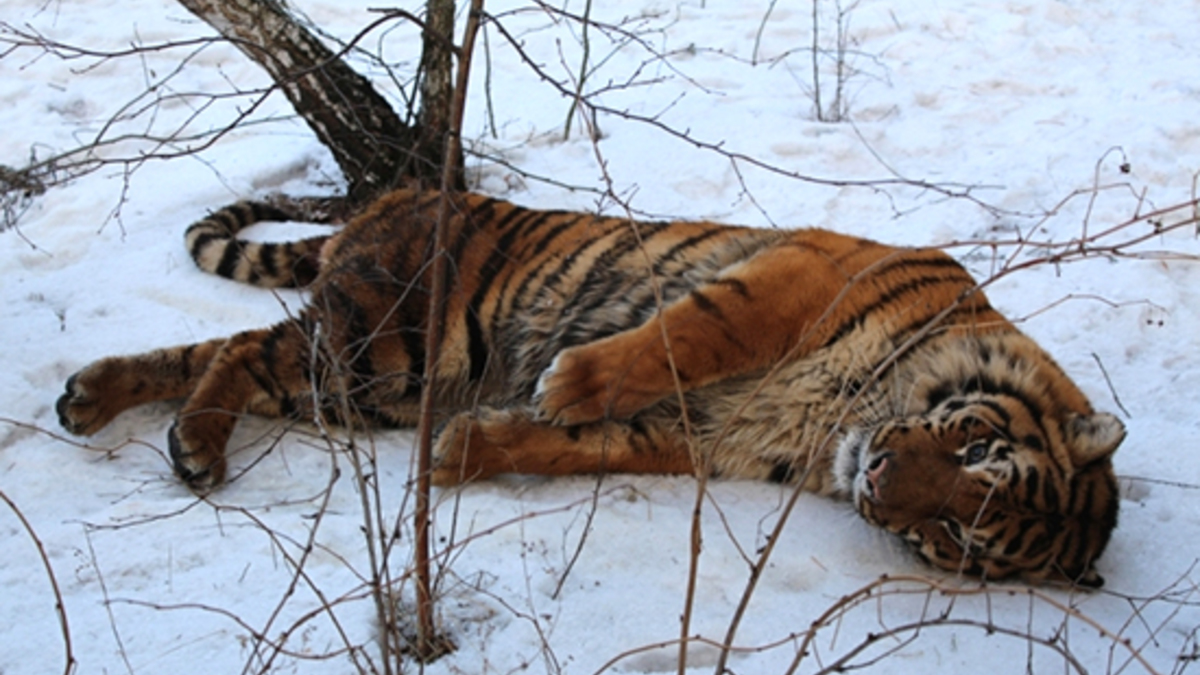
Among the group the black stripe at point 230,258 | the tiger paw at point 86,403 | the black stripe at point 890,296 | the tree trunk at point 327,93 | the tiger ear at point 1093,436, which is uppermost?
the tree trunk at point 327,93

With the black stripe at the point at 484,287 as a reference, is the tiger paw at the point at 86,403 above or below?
below

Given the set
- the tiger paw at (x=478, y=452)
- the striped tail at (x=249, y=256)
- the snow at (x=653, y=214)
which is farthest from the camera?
the striped tail at (x=249, y=256)

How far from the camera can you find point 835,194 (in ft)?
14.8

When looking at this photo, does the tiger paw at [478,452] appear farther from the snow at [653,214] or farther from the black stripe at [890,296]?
the black stripe at [890,296]

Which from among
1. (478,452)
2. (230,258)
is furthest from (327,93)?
(478,452)

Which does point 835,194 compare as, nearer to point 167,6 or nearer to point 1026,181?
point 1026,181

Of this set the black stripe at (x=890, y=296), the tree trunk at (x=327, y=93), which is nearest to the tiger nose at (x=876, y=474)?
the black stripe at (x=890, y=296)

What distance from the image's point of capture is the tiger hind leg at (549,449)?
2947 millimetres

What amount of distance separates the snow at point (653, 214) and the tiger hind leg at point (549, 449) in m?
0.06

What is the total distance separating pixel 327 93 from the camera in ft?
14.0

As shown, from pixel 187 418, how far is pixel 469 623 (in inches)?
47.5

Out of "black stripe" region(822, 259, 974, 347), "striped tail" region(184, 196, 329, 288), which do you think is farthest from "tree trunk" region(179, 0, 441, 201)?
"black stripe" region(822, 259, 974, 347)

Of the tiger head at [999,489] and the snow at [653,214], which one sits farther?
the tiger head at [999,489]

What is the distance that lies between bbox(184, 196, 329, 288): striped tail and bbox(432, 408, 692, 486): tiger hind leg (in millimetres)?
1060
